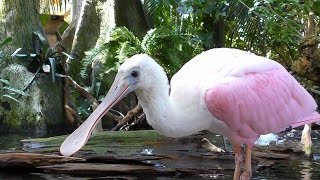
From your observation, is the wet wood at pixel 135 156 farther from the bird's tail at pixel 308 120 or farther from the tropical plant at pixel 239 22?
the tropical plant at pixel 239 22

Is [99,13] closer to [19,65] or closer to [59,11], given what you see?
[19,65]

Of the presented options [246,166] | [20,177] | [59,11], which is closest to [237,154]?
[246,166]

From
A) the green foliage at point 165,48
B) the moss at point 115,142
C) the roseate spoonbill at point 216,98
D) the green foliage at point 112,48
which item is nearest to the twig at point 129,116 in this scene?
the moss at point 115,142

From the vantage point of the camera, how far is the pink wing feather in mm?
4344

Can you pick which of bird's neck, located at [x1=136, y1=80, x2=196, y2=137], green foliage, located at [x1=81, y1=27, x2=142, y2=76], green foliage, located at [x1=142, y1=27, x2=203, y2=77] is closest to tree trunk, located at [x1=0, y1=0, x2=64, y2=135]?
green foliage, located at [x1=81, y1=27, x2=142, y2=76]

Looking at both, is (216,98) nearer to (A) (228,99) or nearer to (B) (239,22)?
(A) (228,99)

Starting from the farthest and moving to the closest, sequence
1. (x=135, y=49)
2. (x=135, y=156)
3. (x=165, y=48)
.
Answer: (x=165, y=48)
(x=135, y=49)
(x=135, y=156)

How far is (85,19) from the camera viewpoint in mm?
13102

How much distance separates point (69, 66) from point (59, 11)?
880 centimetres

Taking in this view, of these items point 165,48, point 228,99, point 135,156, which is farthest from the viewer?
point 165,48

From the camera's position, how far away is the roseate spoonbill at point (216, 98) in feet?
12.8

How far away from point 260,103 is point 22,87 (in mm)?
6448

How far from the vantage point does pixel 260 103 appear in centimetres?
459

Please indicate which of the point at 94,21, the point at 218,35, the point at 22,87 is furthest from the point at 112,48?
the point at 218,35
